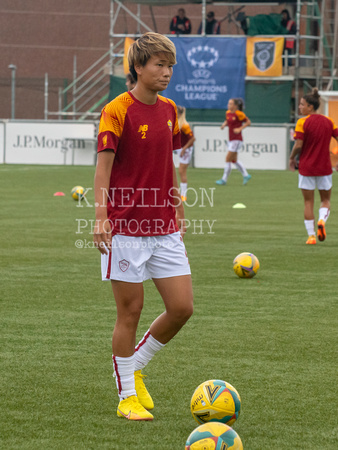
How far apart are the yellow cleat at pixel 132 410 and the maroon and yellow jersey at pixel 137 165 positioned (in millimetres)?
902

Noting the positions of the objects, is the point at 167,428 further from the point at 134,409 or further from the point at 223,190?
the point at 223,190

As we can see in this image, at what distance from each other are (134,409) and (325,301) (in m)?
3.90

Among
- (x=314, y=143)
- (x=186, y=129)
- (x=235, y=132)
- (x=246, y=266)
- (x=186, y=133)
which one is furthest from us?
(x=235, y=132)

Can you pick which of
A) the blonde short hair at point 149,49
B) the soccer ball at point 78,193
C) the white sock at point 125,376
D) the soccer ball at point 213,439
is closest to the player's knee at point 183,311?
the white sock at point 125,376

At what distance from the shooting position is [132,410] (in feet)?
15.6

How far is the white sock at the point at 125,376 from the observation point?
15.9ft

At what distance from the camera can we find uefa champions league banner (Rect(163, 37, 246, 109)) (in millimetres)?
33031

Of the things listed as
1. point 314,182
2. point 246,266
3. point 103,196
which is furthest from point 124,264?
point 314,182

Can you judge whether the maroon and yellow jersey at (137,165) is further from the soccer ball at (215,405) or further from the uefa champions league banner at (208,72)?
the uefa champions league banner at (208,72)

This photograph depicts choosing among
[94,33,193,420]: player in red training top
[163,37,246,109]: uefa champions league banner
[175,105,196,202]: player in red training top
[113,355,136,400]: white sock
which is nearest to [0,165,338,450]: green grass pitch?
[113,355,136,400]: white sock

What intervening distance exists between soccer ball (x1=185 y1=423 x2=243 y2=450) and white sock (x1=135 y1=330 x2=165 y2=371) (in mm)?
1012

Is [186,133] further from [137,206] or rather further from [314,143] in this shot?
[137,206]

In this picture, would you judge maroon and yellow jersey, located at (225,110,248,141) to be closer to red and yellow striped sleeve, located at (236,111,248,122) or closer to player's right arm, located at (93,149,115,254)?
red and yellow striped sleeve, located at (236,111,248,122)

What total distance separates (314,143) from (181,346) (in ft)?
21.8
